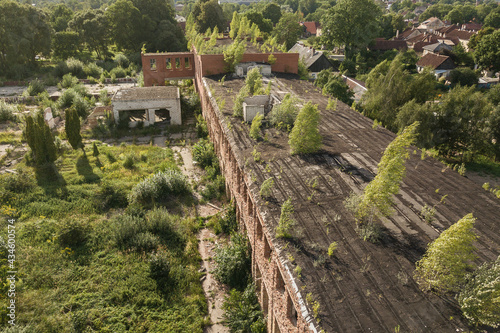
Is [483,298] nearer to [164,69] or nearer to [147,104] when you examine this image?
[147,104]

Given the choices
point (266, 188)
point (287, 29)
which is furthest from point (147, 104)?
point (287, 29)

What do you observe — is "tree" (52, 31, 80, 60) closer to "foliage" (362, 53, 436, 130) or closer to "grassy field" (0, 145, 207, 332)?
"grassy field" (0, 145, 207, 332)

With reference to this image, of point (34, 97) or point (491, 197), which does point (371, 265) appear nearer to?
point (491, 197)

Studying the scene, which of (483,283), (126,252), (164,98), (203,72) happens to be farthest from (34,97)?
(483,283)

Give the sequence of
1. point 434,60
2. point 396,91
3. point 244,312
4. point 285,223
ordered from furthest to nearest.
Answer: point 434,60 < point 396,91 < point 244,312 < point 285,223

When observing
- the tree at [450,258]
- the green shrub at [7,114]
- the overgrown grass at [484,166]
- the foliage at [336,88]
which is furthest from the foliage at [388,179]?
the green shrub at [7,114]

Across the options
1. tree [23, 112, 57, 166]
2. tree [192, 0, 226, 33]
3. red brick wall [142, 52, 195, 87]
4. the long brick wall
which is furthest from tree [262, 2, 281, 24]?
the long brick wall

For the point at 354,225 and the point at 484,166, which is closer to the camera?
the point at 354,225
